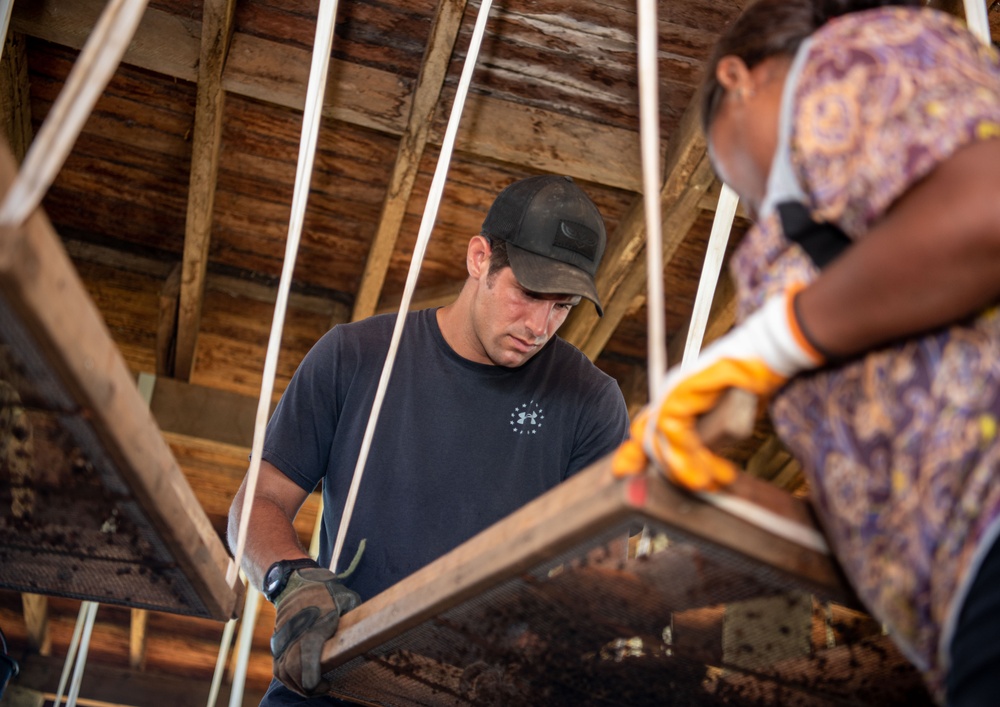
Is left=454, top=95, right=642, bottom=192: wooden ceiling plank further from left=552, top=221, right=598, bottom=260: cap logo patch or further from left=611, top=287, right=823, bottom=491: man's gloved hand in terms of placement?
left=611, top=287, right=823, bottom=491: man's gloved hand

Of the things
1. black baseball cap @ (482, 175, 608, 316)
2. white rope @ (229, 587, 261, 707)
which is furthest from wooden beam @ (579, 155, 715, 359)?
white rope @ (229, 587, 261, 707)

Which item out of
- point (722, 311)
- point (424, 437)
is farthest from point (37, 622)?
point (424, 437)

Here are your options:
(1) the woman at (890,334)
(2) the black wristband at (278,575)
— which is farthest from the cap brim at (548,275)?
(1) the woman at (890,334)

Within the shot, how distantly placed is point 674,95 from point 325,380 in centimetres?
216

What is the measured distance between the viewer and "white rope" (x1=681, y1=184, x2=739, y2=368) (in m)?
2.31

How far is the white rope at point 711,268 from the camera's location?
231 cm

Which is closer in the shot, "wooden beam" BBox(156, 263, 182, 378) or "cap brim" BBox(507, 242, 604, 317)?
"cap brim" BBox(507, 242, 604, 317)

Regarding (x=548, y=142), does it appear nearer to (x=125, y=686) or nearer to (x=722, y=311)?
(x=722, y=311)

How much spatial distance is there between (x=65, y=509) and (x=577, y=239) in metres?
1.29

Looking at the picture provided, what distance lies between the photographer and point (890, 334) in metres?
0.96

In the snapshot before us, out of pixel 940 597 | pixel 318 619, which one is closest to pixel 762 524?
pixel 940 597

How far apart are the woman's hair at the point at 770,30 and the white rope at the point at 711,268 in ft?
3.36

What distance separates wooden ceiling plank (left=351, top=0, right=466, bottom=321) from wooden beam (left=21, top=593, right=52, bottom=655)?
5023mm

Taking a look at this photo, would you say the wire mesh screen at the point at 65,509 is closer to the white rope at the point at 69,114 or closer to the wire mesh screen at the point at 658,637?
the white rope at the point at 69,114
